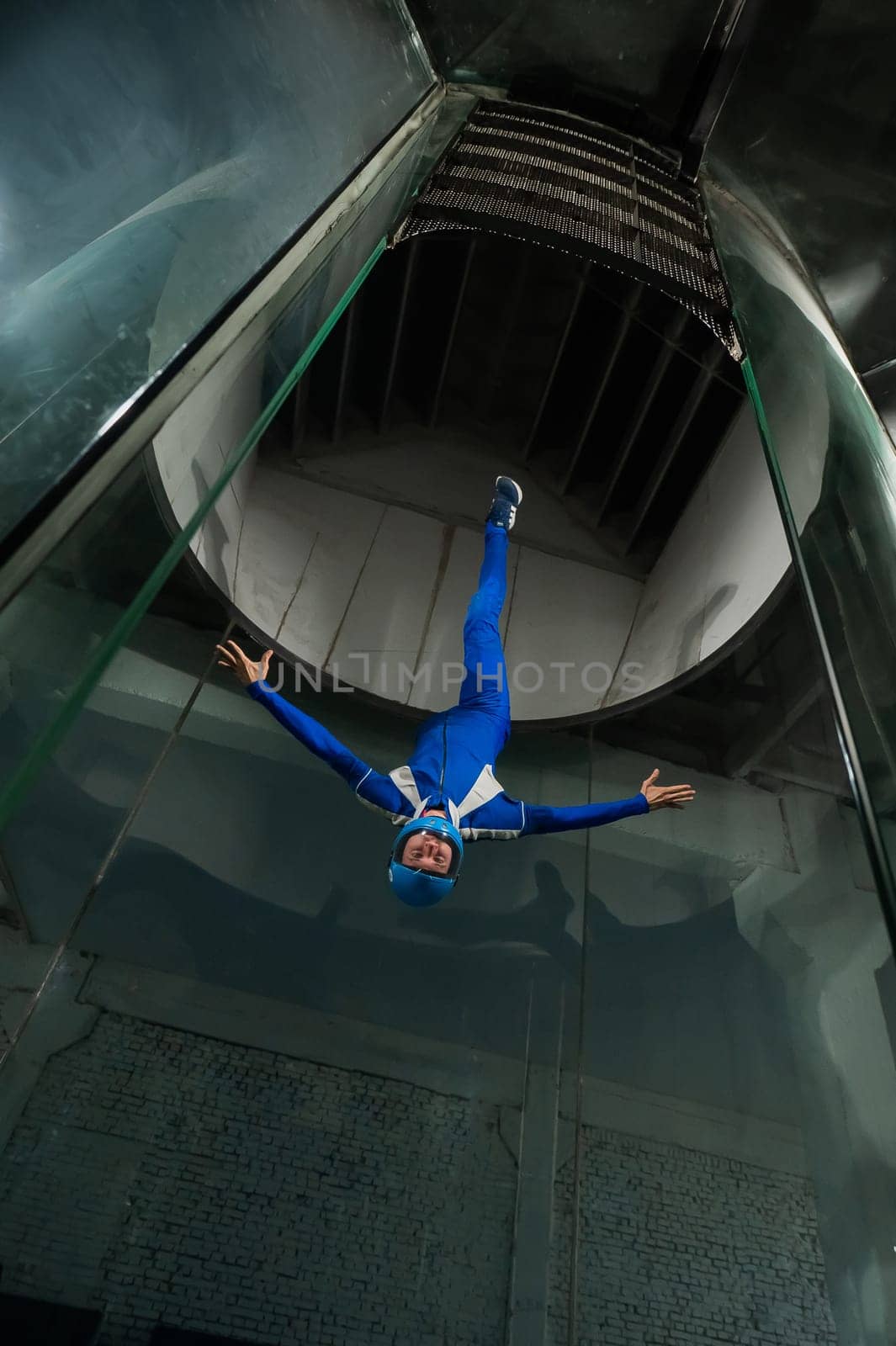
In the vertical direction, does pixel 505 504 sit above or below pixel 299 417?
below

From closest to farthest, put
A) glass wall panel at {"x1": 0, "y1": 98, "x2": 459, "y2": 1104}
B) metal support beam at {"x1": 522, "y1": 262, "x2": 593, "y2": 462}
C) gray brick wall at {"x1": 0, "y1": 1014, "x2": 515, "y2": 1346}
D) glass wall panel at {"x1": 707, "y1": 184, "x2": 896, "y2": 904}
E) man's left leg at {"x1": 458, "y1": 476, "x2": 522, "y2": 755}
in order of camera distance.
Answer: glass wall panel at {"x1": 0, "y1": 98, "x2": 459, "y2": 1104}, glass wall panel at {"x1": 707, "y1": 184, "x2": 896, "y2": 904}, gray brick wall at {"x1": 0, "y1": 1014, "x2": 515, "y2": 1346}, man's left leg at {"x1": 458, "y1": 476, "x2": 522, "y2": 755}, metal support beam at {"x1": 522, "y1": 262, "x2": 593, "y2": 462}

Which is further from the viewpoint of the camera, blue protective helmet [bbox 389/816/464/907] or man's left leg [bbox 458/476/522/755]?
man's left leg [bbox 458/476/522/755]

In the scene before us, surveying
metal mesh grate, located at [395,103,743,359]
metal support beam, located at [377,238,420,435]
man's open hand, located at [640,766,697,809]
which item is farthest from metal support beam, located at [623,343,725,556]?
man's open hand, located at [640,766,697,809]

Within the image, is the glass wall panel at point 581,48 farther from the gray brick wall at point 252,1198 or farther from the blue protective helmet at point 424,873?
the gray brick wall at point 252,1198

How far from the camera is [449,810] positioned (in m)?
3.03

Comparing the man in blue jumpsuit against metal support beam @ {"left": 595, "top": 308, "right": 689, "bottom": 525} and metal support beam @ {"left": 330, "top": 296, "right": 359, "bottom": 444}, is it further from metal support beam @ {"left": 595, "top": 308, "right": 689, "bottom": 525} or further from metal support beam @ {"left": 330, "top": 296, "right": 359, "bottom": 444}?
metal support beam @ {"left": 330, "top": 296, "right": 359, "bottom": 444}

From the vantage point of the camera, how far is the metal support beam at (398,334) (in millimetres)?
4789

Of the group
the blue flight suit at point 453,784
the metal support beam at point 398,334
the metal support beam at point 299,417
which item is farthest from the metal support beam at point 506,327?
the blue flight suit at point 453,784

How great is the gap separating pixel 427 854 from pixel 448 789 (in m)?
0.36

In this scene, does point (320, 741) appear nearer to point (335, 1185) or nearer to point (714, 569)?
point (335, 1185)

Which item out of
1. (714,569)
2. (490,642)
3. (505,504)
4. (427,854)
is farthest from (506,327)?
(427,854)

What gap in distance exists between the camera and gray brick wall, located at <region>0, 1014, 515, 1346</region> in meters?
2.57

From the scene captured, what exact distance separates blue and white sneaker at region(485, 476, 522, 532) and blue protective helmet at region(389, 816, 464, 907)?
5.76 feet

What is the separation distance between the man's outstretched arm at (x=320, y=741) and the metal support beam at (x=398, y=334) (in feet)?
9.73
